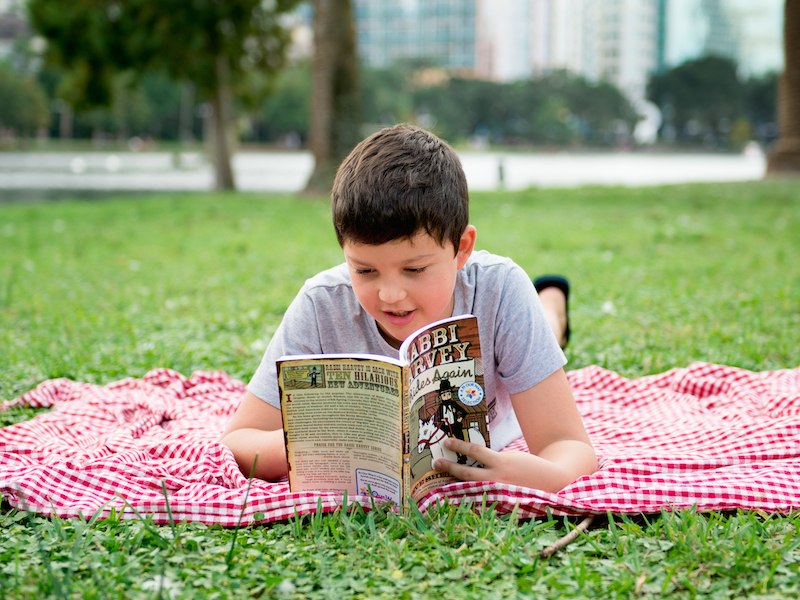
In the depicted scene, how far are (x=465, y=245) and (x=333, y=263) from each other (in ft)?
14.5

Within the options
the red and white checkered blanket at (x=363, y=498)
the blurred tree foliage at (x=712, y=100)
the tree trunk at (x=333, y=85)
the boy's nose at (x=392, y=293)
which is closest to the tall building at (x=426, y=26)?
the blurred tree foliage at (x=712, y=100)

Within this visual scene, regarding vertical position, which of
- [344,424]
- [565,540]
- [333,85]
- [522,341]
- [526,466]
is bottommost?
[565,540]

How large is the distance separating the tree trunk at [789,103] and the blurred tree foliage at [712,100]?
72.7 metres

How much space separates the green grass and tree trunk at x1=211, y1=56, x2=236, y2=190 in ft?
18.9

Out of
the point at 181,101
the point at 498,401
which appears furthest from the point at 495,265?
the point at 181,101

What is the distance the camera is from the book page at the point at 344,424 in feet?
5.45

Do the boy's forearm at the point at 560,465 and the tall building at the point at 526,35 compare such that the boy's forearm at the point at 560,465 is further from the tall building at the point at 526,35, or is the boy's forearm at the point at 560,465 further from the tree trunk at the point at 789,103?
the tall building at the point at 526,35

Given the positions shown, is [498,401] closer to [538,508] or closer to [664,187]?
[538,508]

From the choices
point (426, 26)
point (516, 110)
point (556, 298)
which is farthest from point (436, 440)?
point (426, 26)

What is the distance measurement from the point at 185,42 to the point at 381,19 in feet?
441

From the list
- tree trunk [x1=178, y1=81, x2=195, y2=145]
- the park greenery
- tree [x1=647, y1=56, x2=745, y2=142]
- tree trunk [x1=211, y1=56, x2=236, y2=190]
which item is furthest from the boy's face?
tree [x1=647, y1=56, x2=745, y2=142]

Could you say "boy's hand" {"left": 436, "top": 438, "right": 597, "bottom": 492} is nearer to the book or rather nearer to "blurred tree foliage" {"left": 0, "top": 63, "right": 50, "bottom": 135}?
the book

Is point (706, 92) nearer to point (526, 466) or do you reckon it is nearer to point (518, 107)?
point (518, 107)

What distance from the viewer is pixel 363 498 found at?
6.19ft
